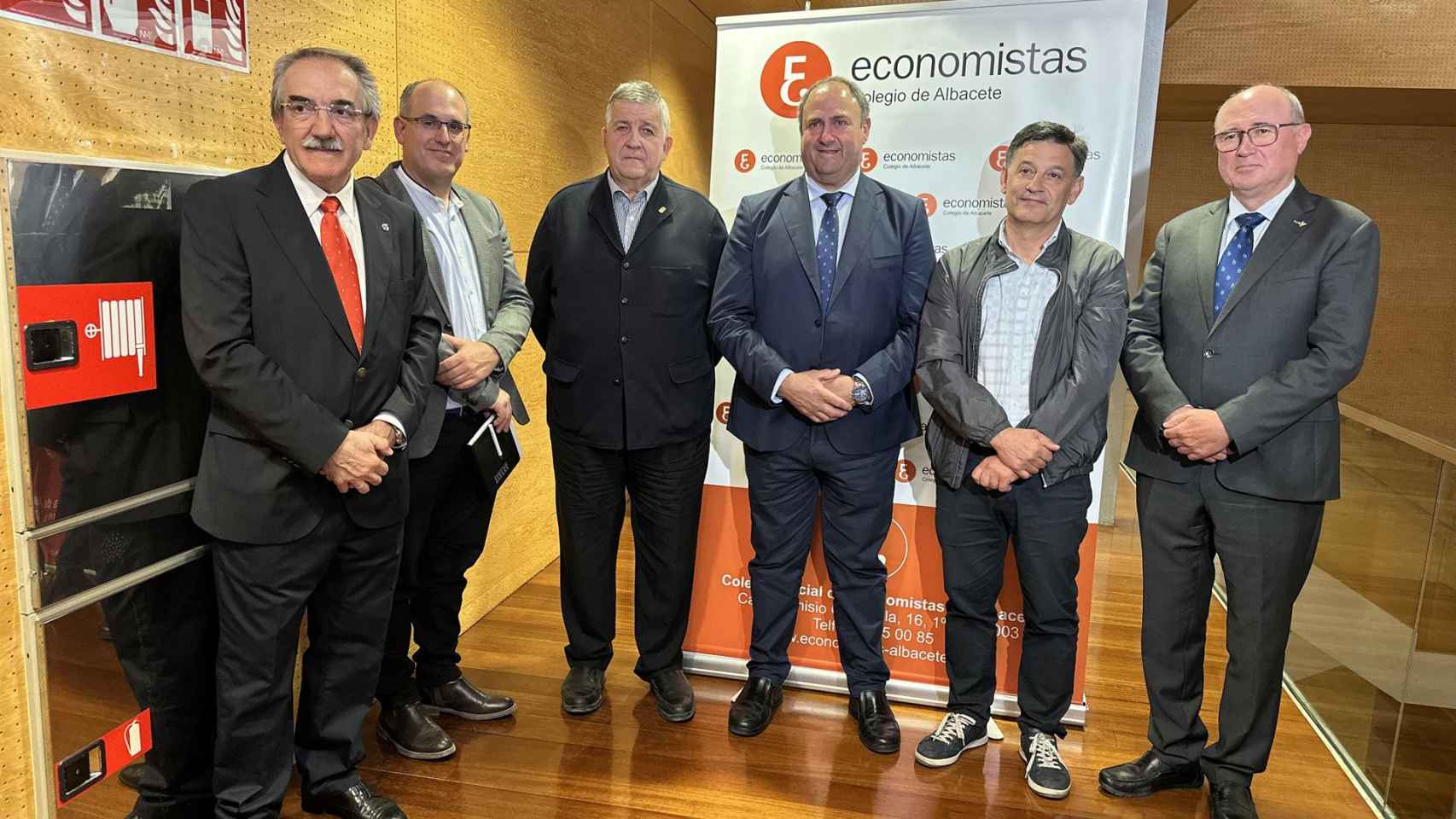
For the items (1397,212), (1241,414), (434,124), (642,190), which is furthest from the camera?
(1397,212)

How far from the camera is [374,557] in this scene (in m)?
2.26

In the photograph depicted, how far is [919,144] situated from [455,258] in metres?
1.54

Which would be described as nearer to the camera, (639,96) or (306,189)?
(306,189)

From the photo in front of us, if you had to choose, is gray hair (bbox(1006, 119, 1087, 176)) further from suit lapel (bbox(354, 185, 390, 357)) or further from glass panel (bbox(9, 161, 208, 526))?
glass panel (bbox(9, 161, 208, 526))

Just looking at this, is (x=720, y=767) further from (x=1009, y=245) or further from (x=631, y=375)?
(x=1009, y=245)

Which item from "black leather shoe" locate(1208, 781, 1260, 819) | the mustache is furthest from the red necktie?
"black leather shoe" locate(1208, 781, 1260, 819)

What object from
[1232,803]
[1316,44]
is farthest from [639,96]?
[1316,44]

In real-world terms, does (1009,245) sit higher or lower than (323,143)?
lower

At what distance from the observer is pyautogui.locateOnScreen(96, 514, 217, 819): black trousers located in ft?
6.64

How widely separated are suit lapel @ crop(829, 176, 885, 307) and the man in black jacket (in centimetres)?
25

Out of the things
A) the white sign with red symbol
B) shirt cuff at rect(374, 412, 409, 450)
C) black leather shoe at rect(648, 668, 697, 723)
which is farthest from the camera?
black leather shoe at rect(648, 668, 697, 723)

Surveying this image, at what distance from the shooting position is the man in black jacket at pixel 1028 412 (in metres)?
2.44

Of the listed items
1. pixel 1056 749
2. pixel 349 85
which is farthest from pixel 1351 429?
pixel 349 85

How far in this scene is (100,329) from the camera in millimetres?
1896
